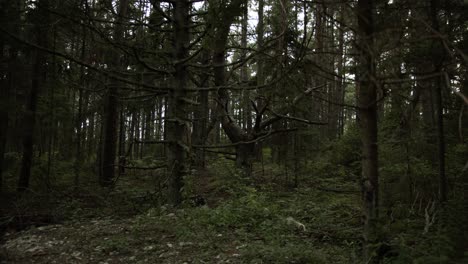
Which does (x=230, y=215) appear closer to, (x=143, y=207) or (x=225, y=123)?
(x=143, y=207)

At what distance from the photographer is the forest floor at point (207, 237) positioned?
5.71 meters

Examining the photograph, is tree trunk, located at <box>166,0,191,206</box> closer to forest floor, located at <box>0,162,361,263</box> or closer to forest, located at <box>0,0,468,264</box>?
forest, located at <box>0,0,468,264</box>

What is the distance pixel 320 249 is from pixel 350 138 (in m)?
10.1

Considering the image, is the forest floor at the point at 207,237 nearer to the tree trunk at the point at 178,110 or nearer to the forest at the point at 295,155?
the forest at the point at 295,155

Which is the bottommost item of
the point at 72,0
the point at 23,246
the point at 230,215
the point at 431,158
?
the point at 23,246

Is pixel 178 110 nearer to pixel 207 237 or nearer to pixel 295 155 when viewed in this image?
Answer: pixel 207 237

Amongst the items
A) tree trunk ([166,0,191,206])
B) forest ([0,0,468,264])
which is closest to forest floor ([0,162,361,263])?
forest ([0,0,468,264])

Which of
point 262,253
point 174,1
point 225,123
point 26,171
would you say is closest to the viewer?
point 262,253

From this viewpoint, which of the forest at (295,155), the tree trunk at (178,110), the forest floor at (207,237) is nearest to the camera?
the forest at (295,155)

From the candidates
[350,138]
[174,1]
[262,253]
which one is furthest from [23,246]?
[350,138]

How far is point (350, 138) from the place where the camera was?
15.3 meters

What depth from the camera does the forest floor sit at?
5707mm

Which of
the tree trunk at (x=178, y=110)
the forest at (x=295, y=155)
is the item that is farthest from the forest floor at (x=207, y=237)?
the tree trunk at (x=178, y=110)

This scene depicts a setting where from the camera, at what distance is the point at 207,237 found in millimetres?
6672
